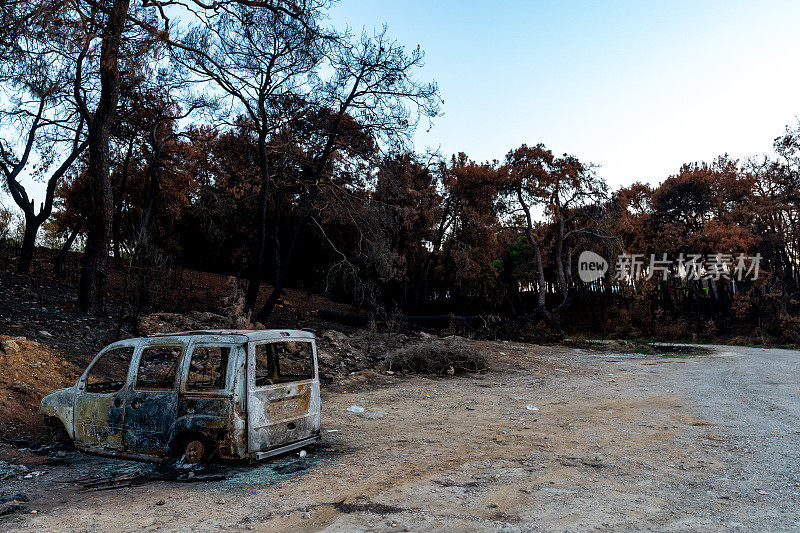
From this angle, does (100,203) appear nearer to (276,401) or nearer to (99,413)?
(99,413)

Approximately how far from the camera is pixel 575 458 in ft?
20.6

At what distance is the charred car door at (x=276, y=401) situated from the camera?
5836 millimetres

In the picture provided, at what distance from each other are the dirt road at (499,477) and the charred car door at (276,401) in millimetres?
362

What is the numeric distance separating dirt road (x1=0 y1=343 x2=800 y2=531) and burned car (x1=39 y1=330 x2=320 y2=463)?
0.37 metres

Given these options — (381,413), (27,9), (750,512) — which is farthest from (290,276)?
(750,512)

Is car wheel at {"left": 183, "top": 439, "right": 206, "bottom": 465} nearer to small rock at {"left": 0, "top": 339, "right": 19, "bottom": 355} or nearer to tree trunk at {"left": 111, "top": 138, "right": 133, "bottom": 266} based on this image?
small rock at {"left": 0, "top": 339, "right": 19, "bottom": 355}

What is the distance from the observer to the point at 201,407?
19.3ft

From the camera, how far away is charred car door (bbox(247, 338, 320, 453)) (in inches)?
230

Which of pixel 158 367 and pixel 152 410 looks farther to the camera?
pixel 158 367

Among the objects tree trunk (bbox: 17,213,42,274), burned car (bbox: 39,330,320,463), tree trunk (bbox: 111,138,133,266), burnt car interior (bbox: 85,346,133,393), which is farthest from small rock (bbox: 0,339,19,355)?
tree trunk (bbox: 111,138,133,266)

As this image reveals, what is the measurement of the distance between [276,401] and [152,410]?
1.44 metres

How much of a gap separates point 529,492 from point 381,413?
4.66 meters

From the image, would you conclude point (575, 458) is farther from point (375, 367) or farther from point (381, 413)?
point (375, 367)

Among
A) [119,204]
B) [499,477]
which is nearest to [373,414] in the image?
[499,477]
